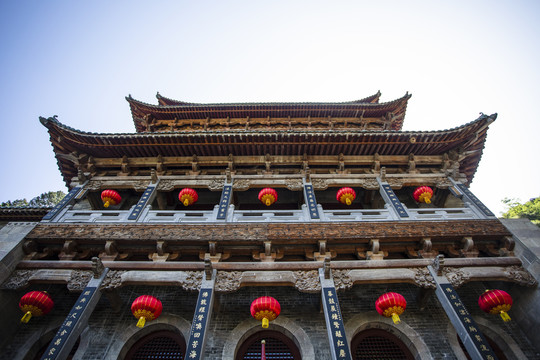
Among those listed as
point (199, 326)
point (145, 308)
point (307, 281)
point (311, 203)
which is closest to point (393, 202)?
point (311, 203)

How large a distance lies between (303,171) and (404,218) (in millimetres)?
3932

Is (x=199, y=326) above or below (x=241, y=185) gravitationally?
below

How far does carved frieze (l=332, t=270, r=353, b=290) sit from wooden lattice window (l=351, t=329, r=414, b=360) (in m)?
1.75

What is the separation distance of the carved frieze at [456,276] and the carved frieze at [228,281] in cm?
540

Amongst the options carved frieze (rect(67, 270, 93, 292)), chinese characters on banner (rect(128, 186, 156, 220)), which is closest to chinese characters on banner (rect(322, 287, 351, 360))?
carved frieze (rect(67, 270, 93, 292))

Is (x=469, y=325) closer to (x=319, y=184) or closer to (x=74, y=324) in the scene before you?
(x=319, y=184)

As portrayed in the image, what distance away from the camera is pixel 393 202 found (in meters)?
9.56

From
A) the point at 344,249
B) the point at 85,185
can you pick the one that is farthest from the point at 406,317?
the point at 85,185

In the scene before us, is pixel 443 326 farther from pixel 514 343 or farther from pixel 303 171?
pixel 303 171

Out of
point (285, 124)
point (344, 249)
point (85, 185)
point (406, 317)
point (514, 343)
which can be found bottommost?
Answer: point (514, 343)

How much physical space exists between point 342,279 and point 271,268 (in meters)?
1.84

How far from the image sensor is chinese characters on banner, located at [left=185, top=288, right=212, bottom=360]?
5.75 meters

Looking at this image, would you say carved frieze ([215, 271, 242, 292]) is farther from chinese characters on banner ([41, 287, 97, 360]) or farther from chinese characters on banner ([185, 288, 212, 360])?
chinese characters on banner ([41, 287, 97, 360])

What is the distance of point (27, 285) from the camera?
7.41 m
